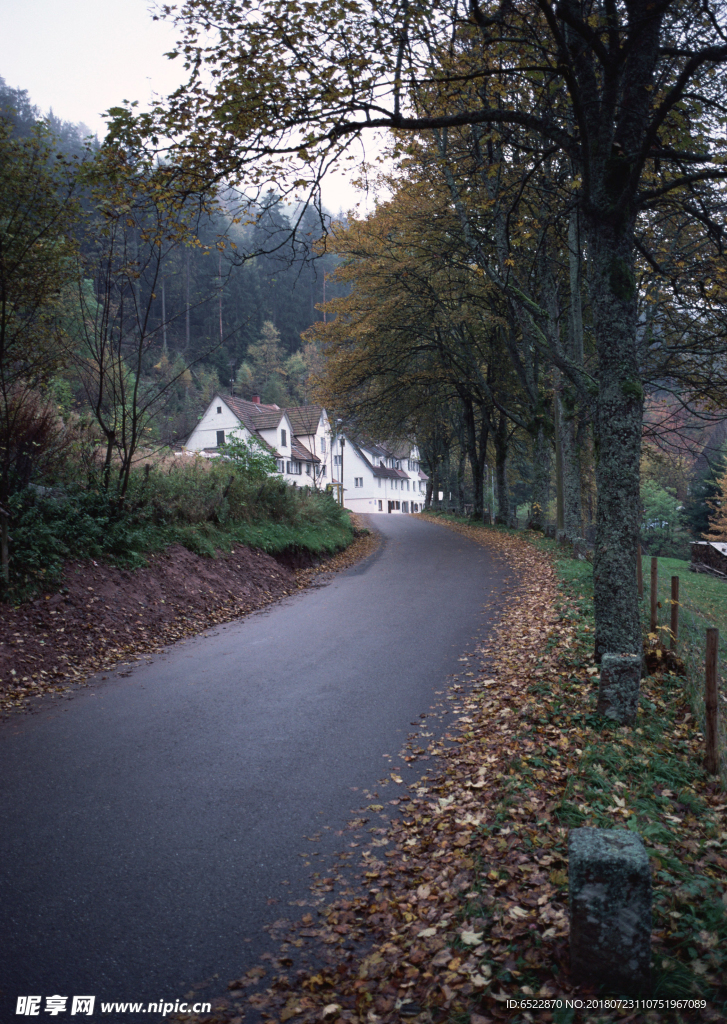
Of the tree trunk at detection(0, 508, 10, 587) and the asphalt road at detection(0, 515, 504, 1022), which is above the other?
the tree trunk at detection(0, 508, 10, 587)

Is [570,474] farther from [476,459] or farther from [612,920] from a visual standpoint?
[612,920]

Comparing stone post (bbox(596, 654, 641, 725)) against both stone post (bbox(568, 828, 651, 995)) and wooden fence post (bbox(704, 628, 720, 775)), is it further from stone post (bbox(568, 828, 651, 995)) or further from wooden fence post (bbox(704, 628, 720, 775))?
stone post (bbox(568, 828, 651, 995))

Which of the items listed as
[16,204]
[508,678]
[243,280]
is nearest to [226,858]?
[508,678]

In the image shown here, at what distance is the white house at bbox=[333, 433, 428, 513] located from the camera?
2781 inches

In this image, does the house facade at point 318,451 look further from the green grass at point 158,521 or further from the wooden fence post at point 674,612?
the wooden fence post at point 674,612

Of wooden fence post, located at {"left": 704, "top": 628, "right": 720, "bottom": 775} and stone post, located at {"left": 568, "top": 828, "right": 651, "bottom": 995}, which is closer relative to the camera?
stone post, located at {"left": 568, "top": 828, "right": 651, "bottom": 995}

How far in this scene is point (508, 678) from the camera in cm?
795

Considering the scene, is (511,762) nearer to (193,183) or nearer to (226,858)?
(226,858)

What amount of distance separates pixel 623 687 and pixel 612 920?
339 centimetres

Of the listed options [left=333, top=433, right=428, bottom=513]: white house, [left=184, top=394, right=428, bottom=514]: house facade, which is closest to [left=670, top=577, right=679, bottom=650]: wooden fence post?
[left=184, top=394, right=428, bottom=514]: house facade

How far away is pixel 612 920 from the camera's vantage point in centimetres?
320

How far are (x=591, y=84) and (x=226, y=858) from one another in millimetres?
8031

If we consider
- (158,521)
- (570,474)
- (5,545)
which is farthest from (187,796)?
(570,474)

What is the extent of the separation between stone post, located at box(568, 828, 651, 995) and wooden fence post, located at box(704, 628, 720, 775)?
2552 millimetres
